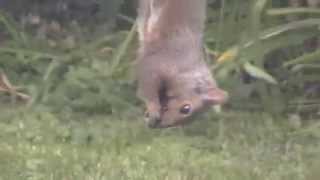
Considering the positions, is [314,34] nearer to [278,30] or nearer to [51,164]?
[278,30]

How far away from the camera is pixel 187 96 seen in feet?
5.83

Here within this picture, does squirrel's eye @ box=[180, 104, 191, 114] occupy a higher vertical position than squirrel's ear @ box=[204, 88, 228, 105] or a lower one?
lower

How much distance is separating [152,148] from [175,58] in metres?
1.72

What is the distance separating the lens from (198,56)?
5.84 ft

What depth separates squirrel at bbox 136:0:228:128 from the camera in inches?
67.7

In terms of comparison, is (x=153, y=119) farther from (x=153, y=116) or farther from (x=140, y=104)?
(x=140, y=104)

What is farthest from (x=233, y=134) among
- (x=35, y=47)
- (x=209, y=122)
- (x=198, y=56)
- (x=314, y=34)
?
(x=198, y=56)

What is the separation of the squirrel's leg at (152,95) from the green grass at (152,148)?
1.20m

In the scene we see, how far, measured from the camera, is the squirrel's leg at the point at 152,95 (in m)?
1.78

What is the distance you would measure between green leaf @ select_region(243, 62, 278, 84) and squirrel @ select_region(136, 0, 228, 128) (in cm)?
202

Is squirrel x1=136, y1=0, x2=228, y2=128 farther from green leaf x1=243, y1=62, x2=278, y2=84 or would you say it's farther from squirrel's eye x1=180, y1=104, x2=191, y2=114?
green leaf x1=243, y1=62, x2=278, y2=84

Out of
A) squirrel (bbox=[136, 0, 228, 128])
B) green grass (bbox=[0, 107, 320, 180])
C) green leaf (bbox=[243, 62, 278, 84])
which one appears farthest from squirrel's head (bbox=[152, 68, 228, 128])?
green leaf (bbox=[243, 62, 278, 84])

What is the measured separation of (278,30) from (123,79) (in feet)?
2.07

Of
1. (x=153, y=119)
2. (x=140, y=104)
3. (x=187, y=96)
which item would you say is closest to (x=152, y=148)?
(x=140, y=104)
